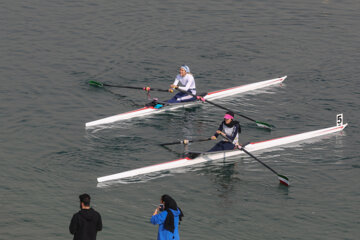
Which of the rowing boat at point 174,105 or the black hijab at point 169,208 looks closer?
the black hijab at point 169,208

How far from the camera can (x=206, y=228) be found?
19.9 meters

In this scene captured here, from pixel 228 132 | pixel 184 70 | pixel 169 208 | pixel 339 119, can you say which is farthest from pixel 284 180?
pixel 184 70

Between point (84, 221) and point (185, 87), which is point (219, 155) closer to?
point (185, 87)

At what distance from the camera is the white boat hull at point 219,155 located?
23.0 m

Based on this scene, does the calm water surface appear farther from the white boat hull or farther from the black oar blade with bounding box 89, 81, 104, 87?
the white boat hull

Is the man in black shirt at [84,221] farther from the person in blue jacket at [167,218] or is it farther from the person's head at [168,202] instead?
the person's head at [168,202]

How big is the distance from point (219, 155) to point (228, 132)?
1074 millimetres

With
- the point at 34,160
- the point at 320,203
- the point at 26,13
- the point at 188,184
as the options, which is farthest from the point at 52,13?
the point at 320,203

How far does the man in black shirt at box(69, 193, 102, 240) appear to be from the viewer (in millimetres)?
14445

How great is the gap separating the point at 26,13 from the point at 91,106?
562 inches

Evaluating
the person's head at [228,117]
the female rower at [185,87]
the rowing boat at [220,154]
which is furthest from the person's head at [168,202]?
the female rower at [185,87]

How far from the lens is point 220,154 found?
82.1ft

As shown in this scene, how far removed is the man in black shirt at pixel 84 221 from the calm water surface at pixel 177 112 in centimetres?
451

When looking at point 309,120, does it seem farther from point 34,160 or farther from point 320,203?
point 34,160
